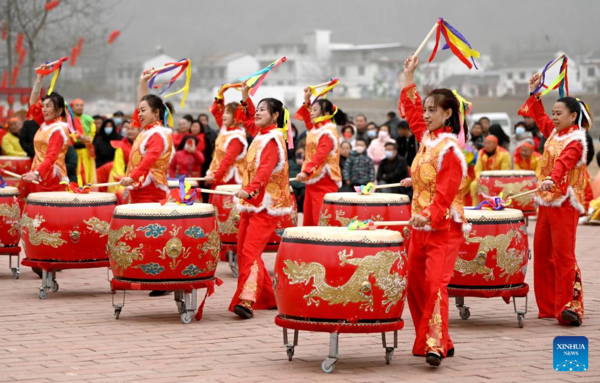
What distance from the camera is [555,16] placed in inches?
2859

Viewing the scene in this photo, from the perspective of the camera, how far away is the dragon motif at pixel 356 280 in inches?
232

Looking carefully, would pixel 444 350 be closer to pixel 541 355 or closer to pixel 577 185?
pixel 541 355

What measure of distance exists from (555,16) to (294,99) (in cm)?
2999

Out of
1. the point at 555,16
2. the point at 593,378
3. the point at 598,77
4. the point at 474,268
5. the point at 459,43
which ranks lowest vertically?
the point at 593,378

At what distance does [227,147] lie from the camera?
1090 centimetres

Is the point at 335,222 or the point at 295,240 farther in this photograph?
the point at 335,222

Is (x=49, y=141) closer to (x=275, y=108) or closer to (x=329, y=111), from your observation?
(x=329, y=111)

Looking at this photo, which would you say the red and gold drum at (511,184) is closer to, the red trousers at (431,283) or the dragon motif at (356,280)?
the red trousers at (431,283)

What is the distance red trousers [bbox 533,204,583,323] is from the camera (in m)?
7.65

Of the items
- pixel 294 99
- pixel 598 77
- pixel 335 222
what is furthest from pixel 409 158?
pixel 598 77

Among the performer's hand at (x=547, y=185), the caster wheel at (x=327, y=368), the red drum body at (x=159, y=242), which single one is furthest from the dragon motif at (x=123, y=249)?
the performer's hand at (x=547, y=185)

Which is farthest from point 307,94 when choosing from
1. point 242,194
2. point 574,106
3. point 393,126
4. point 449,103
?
point 393,126

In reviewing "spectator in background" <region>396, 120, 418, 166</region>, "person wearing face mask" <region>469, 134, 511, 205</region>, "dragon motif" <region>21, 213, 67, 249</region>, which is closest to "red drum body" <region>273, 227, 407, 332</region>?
"dragon motif" <region>21, 213, 67, 249</region>

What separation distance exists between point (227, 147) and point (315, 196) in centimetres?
112
